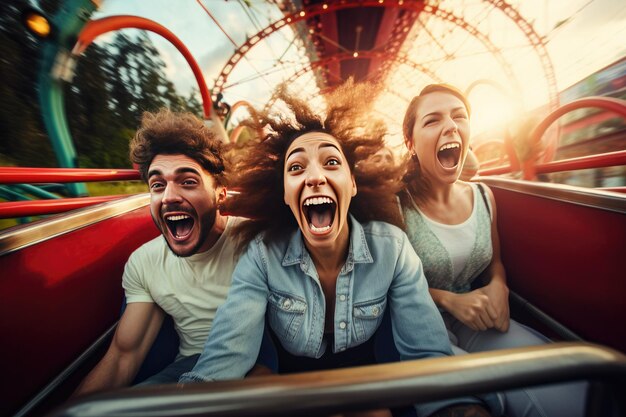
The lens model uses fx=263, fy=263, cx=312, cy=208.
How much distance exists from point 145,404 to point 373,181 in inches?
45.1

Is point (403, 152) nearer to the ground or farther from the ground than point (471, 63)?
nearer to the ground

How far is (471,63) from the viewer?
9852 millimetres

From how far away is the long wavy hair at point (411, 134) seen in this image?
1.31 meters

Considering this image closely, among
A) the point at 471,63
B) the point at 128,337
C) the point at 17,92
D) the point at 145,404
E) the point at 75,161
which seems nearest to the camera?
the point at 145,404

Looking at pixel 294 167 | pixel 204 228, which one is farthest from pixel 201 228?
pixel 294 167

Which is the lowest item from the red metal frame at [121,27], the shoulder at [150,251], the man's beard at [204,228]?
the shoulder at [150,251]

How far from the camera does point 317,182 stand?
0.97 m

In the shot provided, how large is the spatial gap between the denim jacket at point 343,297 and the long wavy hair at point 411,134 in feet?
1.26

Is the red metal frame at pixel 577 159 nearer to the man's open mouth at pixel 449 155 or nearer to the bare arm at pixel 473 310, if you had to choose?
the man's open mouth at pixel 449 155

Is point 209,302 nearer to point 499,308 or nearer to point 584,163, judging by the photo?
point 499,308

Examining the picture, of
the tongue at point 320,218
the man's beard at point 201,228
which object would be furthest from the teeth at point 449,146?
the man's beard at point 201,228

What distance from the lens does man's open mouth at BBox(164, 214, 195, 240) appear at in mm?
1227

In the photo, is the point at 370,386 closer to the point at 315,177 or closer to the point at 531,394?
the point at 315,177

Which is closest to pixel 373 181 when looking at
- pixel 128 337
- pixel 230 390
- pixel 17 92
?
pixel 230 390
